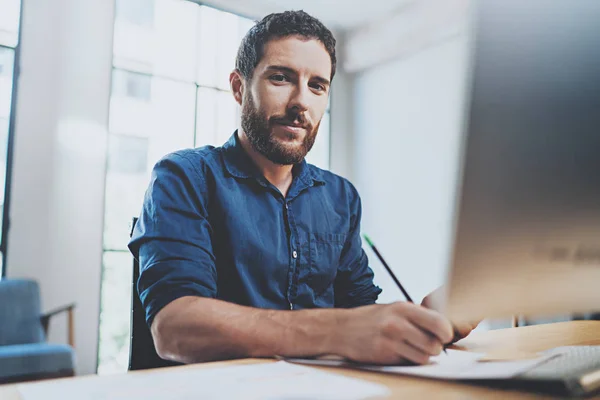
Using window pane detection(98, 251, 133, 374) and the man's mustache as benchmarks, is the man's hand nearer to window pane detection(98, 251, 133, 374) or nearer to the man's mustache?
the man's mustache

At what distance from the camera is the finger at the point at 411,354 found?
0.66 m

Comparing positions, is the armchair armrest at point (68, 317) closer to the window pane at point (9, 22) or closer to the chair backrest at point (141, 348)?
the window pane at point (9, 22)

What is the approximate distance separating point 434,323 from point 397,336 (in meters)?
0.05

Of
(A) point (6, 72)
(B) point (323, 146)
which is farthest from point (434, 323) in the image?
(B) point (323, 146)

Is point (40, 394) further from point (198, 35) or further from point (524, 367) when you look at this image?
point (198, 35)

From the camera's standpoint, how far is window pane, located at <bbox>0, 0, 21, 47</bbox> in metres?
3.54

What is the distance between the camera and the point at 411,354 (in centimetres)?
66

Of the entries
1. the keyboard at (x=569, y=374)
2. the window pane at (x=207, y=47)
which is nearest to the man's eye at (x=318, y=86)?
the keyboard at (x=569, y=374)

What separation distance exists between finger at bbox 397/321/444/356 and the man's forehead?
89 cm

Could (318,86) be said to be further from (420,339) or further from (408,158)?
(408,158)

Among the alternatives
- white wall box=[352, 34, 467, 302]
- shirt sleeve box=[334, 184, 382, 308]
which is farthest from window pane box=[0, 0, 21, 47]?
shirt sleeve box=[334, 184, 382, 308]

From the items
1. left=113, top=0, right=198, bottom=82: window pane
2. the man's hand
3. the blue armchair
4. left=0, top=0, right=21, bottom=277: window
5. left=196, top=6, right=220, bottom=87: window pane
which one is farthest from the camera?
left=196, top=6, right=220, bottom=87: window pane

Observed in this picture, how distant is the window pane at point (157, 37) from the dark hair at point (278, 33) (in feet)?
8.90

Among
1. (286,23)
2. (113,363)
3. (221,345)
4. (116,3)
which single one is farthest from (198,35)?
(221,345)
